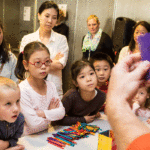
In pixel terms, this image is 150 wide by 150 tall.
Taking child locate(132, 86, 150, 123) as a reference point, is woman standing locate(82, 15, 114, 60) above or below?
above

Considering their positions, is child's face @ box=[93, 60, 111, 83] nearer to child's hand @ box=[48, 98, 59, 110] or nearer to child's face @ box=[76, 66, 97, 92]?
child's face @ box=[76, 66, 97, 92]

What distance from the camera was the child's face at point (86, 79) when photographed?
180cm

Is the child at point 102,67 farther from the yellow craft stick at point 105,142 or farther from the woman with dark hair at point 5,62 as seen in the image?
the yellow craft stick at point 105,142

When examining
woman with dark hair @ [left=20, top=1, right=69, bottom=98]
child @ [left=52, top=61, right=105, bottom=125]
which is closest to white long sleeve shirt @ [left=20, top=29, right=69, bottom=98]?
woman with dark hair @ [left=20, top=1, right=69, bottom=98]

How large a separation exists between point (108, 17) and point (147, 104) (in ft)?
8.43

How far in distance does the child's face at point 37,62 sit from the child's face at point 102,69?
0.74 m

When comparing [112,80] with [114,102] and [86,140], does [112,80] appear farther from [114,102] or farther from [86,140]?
[86,140]

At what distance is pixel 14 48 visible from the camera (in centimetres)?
456

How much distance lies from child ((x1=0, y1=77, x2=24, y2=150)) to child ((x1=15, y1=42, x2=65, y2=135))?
0.21 m

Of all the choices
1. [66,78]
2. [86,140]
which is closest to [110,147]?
[86,140]

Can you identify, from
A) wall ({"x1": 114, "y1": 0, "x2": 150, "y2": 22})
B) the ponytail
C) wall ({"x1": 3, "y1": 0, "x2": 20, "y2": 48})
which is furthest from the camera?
wall ({"x1": 3, "y1": 0, "x2": 20, "y2": 48})

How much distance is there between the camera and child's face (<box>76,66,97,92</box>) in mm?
1800

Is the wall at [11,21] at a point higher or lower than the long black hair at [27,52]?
higher

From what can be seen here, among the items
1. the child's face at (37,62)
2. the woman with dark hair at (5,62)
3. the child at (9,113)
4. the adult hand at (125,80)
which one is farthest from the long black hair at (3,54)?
the adult hand at (125,80)
